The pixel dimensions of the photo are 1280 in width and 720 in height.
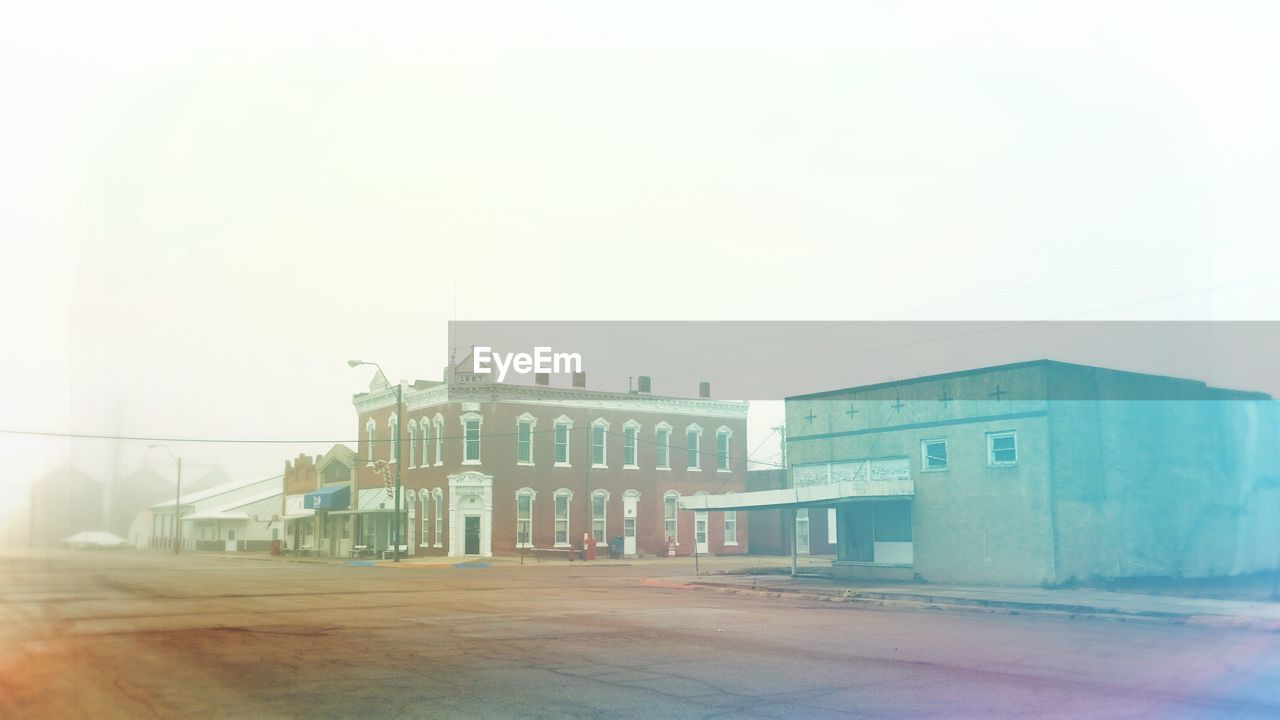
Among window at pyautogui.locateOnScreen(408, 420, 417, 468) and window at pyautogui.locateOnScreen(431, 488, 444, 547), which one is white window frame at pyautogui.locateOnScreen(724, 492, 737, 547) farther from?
window at pyautogui.locateOnScreen(408, 420, 417, 468)

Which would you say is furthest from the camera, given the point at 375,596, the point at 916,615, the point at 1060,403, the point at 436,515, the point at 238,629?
the point at 436,515

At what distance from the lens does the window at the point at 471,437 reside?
59906mm

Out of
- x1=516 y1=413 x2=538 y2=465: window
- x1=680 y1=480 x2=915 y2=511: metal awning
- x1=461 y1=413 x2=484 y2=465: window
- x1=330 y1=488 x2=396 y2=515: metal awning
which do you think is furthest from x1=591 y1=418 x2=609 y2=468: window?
x1=680 y1=480 x2=915 y2=511: metal awning

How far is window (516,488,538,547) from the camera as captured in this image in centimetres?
6050

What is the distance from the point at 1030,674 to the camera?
41.8 ft

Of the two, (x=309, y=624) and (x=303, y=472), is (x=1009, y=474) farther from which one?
(x=303, y=472)

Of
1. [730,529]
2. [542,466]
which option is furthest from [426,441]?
[730,529]

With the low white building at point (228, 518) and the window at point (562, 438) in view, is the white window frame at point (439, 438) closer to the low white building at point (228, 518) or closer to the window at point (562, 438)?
the window at point (562, 438)

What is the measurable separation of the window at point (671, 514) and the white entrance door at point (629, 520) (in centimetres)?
218

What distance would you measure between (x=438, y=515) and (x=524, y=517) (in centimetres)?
489

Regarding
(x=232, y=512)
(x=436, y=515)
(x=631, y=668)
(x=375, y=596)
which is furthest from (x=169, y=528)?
(x=631, y=668)

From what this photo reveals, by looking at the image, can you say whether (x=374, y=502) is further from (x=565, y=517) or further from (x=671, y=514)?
(x=671, y=514)

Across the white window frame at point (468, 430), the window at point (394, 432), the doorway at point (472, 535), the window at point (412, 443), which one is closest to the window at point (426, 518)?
the window at point (412, 443)

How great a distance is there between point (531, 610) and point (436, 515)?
40056 mm
